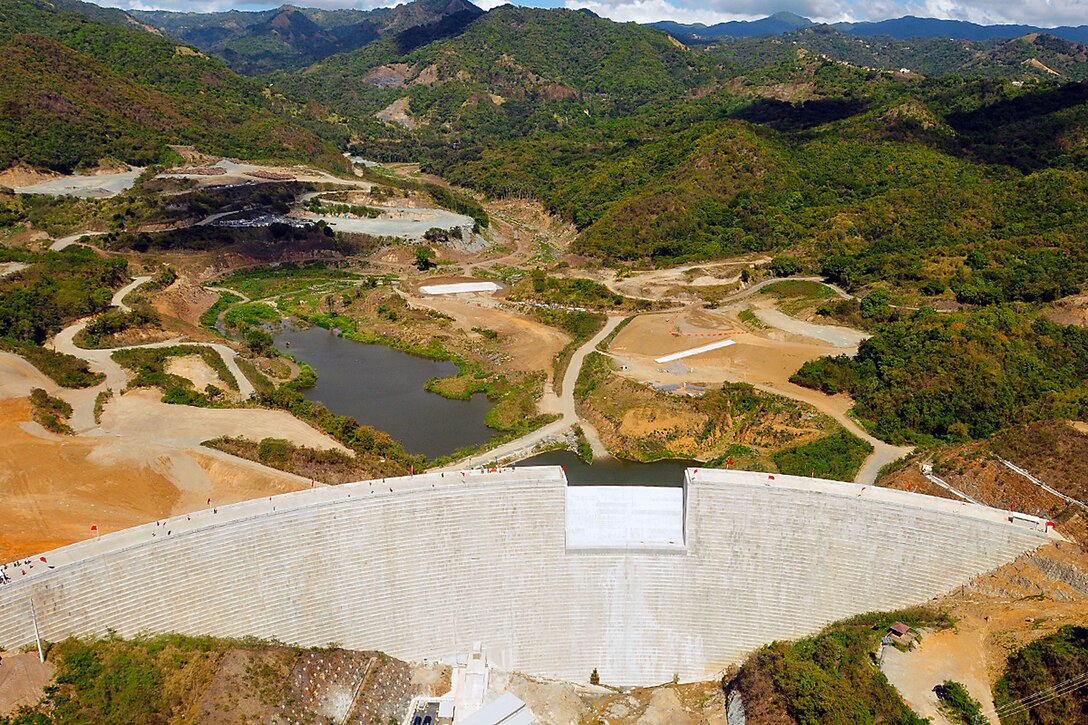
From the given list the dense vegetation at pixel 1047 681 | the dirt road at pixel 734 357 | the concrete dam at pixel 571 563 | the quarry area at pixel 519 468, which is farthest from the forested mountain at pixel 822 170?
the dense vegetation at pixel 1047 681

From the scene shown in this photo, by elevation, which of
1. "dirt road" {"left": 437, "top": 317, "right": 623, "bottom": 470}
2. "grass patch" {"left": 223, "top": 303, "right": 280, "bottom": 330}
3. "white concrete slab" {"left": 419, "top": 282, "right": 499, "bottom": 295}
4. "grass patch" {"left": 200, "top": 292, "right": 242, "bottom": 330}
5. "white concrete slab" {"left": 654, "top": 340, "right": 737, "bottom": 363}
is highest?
"white concrete slab" {"left": 654, "top": 340, "right": 737, "bottom": 363}

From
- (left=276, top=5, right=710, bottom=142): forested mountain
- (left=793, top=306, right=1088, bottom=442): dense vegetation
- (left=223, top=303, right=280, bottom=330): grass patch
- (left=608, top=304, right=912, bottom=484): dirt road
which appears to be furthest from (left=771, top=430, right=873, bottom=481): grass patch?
(left=276, top=5, right=710, bottom=142): forested mountain

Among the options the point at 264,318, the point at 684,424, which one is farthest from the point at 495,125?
the point at 684,424

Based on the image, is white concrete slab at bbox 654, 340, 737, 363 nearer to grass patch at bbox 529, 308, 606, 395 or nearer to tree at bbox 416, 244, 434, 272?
grass patch at bbox 529, 308, 606, 395

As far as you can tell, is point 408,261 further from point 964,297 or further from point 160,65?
point 160,65

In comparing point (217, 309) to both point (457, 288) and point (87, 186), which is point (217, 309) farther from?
point (87, 186)

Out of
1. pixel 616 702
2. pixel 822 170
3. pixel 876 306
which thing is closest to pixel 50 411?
pixel 616 702
